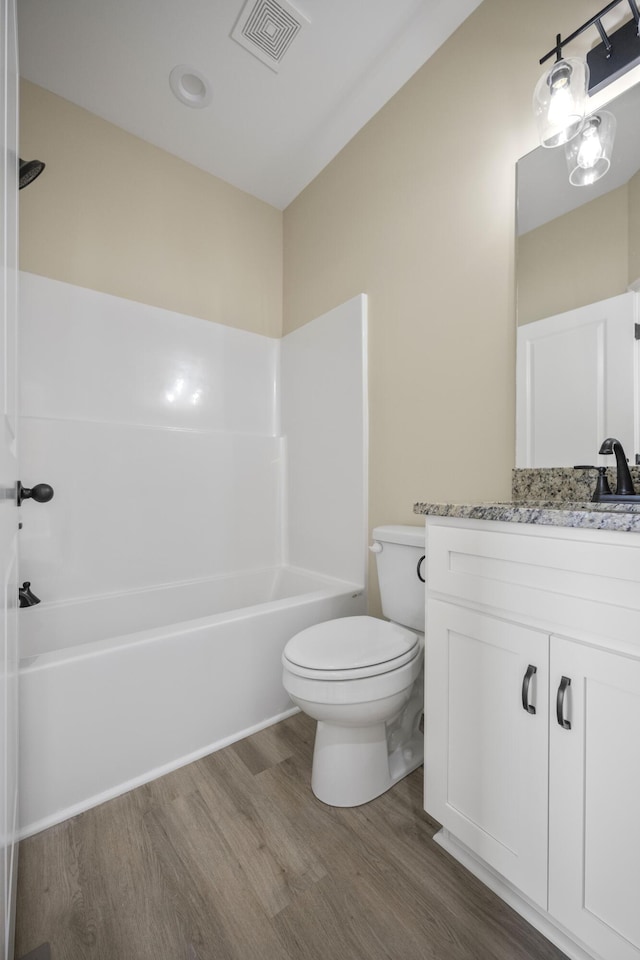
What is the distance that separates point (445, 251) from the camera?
1.66m

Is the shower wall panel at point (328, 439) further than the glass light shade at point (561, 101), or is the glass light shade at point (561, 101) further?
the shower wall panel at point (328, 439)

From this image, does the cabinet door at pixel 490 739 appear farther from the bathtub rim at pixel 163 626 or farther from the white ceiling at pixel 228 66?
the white ceiling at pixel 228 66

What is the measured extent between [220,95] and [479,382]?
1778 millimetres

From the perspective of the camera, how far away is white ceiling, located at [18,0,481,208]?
1.58 metres

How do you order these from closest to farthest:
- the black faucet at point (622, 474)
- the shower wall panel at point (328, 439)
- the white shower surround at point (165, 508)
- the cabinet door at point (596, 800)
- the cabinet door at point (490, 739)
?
the cabinet door at point (596, 800) < the cabinet door at point (490, 739) < the black faucet at point (622, 474) < the white shower surround at point (165, 508) < the shower wall panel at point (328, 439)

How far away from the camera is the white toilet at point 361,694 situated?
118cm

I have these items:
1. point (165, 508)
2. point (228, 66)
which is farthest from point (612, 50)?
point (165, 508)

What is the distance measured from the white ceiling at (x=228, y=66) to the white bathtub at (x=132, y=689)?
7.42 ft

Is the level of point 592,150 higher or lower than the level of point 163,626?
higher

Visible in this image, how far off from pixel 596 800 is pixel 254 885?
816 millimetres

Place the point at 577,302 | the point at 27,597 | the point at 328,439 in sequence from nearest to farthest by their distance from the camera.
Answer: the point at 577,302
the point at 27,597
the point at 328,439

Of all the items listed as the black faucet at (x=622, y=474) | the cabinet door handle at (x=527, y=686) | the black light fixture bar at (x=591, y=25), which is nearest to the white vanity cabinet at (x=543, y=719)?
the cabinet door handle at (x=527, y=686)

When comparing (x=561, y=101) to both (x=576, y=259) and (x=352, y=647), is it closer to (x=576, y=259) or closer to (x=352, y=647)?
(x=576, y=259)

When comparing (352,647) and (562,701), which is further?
(352,647)
